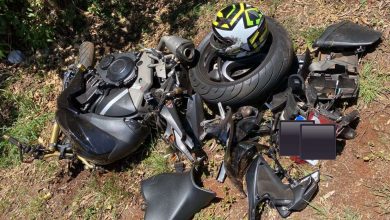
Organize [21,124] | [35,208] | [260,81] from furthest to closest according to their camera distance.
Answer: [21,124] < [35,208] < [260,81]

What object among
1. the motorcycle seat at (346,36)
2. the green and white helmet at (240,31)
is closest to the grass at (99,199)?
the green and white helmet at (240,31)

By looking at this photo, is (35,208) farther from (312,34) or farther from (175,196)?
(312,34)

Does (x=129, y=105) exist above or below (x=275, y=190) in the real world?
above

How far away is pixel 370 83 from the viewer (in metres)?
4.12

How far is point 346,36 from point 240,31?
1.01 meters

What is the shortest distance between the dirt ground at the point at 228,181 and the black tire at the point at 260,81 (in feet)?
1.71

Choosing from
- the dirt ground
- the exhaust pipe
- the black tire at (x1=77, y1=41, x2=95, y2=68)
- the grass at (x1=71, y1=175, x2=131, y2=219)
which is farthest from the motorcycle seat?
the black tire at (x1=77, y1=41, x2=95, y2=68)

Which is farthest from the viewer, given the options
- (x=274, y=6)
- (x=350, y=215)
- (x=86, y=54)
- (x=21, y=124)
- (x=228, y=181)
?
(x=21, y=124)

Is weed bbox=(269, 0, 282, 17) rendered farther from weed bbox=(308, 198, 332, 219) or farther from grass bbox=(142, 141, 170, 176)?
weed bbox=(308, 198, 332, 219)

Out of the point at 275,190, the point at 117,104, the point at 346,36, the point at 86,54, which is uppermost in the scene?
the point at 86,54

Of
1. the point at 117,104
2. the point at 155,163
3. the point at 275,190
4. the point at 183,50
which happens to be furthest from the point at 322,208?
the point at 117,104

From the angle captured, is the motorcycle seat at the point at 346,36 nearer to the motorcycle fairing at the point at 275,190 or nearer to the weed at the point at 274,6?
the weed at the point at 274,6

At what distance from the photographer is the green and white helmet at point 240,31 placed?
418 centimetres

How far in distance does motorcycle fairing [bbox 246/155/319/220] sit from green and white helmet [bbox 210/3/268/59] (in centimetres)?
107
